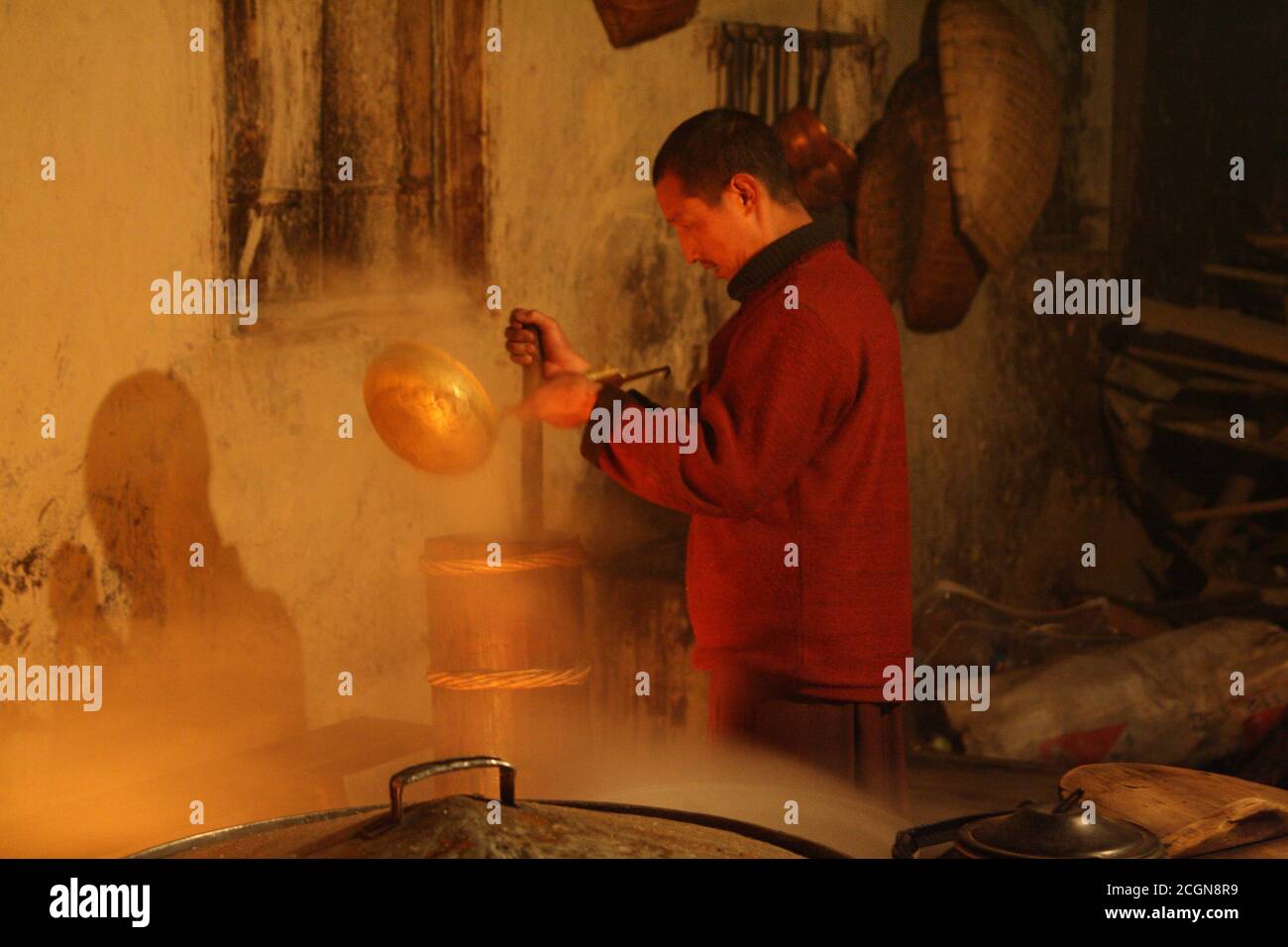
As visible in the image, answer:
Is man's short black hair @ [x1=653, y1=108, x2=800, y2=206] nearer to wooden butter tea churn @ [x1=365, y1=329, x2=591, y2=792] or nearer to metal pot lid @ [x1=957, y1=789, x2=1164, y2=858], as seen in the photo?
wooden butter tea churn @ [x1=365, y1=329, x2=591, y2=792]

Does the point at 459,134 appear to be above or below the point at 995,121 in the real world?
below

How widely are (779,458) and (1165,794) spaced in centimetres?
97

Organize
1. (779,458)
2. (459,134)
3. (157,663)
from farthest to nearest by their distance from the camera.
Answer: (459,134)
(157,663)
(779,458)

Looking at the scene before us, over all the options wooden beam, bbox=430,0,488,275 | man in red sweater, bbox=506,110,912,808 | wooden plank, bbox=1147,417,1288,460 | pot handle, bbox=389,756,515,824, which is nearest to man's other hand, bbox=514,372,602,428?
man in red sweater, bbox=506,110,912,808

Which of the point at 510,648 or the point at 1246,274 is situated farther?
the point at 1246,274

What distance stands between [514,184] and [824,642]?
7.99 feet

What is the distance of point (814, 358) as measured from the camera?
2984 mm

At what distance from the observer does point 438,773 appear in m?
2.11

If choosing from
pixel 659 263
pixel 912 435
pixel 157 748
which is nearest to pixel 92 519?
pixel 157 748

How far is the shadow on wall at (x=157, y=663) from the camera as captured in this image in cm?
359

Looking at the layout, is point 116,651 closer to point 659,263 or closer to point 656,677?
point 656,677

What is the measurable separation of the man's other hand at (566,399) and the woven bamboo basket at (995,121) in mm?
4000

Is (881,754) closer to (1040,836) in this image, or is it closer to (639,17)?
(1040,836)

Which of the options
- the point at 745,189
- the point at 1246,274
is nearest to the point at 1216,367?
the point at 1246,274
